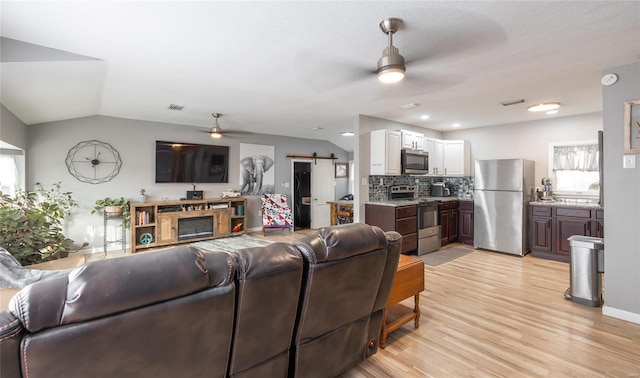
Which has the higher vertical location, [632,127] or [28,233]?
[632,127]

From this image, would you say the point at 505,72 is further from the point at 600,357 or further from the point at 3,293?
the point at 3,293

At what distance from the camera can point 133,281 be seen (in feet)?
3.10

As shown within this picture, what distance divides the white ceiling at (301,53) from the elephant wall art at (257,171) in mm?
2635

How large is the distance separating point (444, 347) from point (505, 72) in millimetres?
2664

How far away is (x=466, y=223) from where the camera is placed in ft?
18.2

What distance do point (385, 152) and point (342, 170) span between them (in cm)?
370

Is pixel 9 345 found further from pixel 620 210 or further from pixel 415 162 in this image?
pixel 415 162

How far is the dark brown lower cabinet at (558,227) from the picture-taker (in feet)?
13.7

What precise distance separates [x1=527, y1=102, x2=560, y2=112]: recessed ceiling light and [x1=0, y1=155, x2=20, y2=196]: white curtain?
7.62 metres

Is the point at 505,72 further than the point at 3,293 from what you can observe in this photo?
Yes

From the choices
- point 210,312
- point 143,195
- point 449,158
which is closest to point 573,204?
point 449,158

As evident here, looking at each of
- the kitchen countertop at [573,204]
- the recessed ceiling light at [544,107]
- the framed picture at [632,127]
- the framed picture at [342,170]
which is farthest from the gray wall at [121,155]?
the framed picture at [632,127]

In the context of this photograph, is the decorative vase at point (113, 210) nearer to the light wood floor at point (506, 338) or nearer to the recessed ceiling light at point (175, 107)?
the recessed ceiling light at point (175, 107)

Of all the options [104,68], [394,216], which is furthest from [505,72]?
[104,68]
